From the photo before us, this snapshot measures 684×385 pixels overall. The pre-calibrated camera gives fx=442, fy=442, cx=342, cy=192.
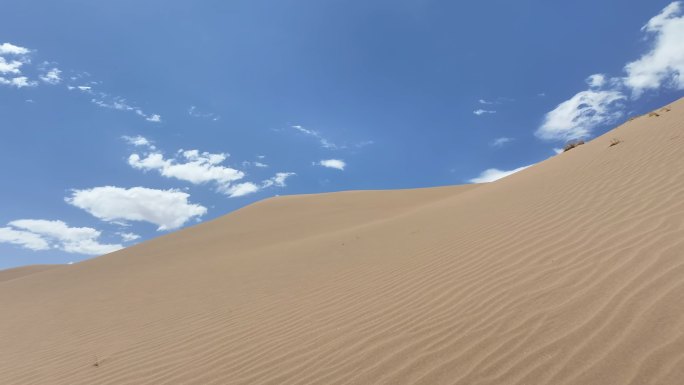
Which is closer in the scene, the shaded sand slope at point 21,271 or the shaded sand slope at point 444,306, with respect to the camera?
the shaded sand slope at point 444,306

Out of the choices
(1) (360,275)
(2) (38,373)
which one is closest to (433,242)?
(1) (360,275)

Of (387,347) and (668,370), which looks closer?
(668,370)

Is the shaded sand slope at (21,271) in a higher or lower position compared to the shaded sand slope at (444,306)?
higher

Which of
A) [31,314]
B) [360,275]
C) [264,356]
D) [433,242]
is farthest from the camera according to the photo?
[31,314]

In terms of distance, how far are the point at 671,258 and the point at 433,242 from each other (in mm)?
4094

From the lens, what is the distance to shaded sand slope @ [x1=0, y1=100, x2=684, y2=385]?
3373 mm

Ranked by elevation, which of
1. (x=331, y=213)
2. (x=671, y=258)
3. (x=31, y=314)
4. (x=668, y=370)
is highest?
(x=331, y=213)

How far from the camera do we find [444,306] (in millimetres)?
4645

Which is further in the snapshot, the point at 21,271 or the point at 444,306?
the point at 21,271

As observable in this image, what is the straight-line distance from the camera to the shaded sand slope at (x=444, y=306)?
3.37m

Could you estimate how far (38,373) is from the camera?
5691 mm

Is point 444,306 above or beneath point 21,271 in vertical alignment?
beneath

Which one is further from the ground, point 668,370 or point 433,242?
point 433,242

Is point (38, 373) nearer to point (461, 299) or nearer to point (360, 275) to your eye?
point (360, 275)
